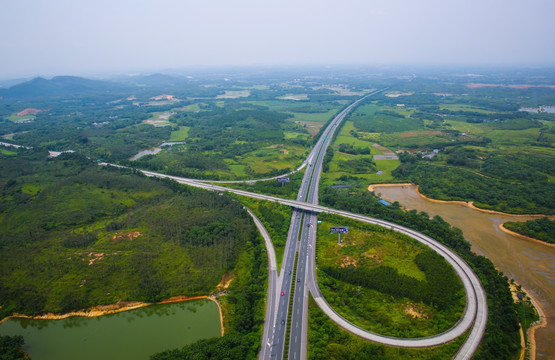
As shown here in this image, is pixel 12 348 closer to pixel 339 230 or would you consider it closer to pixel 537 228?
pixel 339 230

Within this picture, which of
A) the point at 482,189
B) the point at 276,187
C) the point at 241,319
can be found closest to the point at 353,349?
the point at 241,319

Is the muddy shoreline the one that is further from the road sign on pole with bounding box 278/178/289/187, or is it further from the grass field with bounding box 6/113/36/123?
the grass field with bounding box 6/113/36/123

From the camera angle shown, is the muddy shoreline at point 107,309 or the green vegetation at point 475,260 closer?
the green vegetation at point 475,260

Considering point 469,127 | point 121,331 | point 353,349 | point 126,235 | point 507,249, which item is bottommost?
point 121,331

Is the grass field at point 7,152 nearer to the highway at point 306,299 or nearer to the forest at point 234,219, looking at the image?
the forest at point 234,219

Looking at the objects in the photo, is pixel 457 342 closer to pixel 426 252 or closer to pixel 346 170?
pixel 426 252

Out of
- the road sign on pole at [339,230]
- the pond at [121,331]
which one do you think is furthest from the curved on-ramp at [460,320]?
the pond at [121,331]
